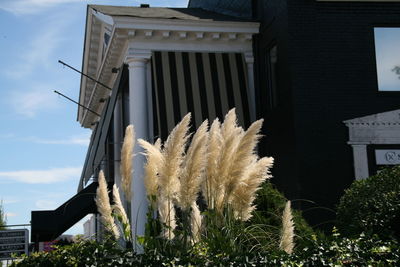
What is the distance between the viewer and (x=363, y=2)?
14438 millimetres

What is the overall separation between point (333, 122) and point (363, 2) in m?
3.00

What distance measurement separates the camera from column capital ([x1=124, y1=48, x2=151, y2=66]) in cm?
1513

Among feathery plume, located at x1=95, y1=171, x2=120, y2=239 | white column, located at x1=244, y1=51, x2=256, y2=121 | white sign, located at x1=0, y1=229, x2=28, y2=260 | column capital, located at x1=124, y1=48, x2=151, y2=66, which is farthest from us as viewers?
white sign, located at x1=0, y1=229, x2=28, y2=260

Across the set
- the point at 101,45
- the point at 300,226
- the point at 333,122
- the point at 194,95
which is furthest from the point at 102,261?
the point at 101,45

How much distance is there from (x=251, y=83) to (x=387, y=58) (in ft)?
11.2

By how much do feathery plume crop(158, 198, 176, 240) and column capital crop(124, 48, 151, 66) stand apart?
877cm

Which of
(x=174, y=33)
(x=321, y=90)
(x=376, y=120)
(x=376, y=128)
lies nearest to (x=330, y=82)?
(x=321, y=90)

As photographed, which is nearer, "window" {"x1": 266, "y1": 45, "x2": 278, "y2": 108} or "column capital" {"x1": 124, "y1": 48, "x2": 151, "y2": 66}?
"window" {"x1": 266, "y1": 45, "x2": 278, "y2": 108}

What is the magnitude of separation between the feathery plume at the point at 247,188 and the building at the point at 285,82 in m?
6.77

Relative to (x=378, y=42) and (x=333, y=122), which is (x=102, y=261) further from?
(x=378, y=42)

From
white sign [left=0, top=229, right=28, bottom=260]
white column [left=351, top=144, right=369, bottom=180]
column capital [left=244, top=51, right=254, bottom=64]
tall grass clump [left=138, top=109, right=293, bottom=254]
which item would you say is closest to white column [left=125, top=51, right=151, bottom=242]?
column capital [left=244, top=51, right=254, bottom=64]

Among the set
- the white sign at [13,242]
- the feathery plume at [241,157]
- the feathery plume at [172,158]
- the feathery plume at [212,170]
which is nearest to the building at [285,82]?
the white sign at [13,242]

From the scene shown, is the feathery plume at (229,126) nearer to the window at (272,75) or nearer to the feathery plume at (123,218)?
the feathery plume at (123,218)

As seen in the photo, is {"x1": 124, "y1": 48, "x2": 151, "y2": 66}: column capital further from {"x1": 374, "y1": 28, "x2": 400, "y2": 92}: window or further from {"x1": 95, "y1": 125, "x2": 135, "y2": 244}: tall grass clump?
{"x1": 95, "y1": 125, "x2": 135, "y2": 244}: tall grass clump
